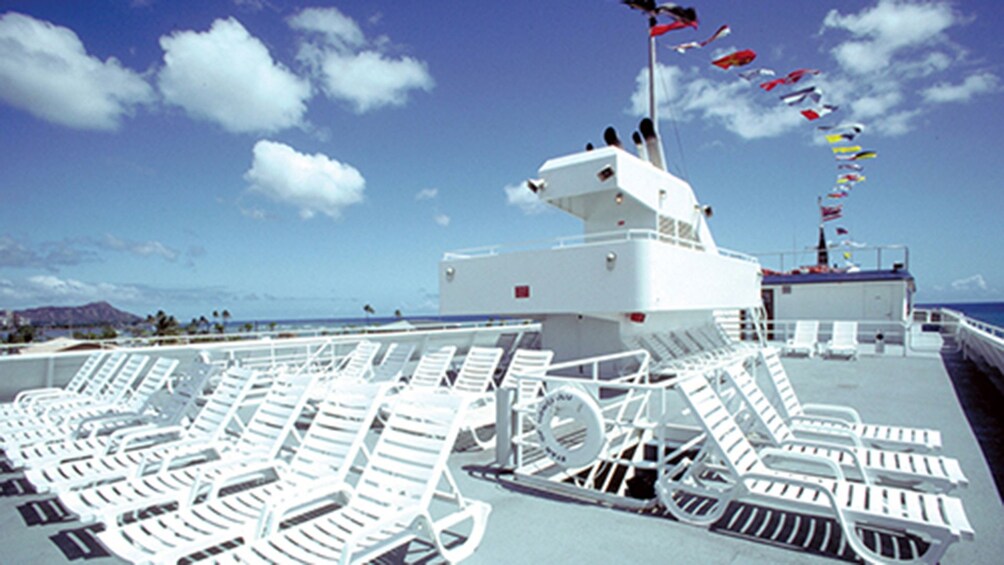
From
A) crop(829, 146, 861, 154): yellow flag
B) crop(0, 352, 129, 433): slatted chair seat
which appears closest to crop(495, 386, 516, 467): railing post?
crop(0, 352, 129, 433): slatted chair seat

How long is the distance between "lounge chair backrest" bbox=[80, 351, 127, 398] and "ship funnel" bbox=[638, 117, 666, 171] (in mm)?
11677

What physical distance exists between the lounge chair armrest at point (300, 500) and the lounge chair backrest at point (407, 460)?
13 cm

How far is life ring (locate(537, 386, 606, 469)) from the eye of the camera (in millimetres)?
4426

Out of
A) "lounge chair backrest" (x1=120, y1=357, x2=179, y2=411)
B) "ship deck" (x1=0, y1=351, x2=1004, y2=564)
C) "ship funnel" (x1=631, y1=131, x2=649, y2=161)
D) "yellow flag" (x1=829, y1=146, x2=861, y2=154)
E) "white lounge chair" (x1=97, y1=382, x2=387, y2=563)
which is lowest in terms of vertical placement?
"ship deck" (x1=0, y1=351, x2=1004, y2=564)

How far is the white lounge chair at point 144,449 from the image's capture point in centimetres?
382

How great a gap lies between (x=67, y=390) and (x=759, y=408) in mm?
8467

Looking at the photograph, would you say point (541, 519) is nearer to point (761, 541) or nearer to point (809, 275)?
point (761, 541)

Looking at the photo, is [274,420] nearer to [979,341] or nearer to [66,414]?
[66,414]

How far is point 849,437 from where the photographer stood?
4902 mm

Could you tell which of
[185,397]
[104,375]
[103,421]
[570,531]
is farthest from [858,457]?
[104,375]

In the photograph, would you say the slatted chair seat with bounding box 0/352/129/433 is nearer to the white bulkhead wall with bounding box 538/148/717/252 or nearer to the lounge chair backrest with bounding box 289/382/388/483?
the lounge chair backrest with bounding box 289/382/388/483

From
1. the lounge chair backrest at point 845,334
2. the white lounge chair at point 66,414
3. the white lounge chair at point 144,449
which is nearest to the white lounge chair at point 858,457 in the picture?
the white lounge chair at point 144,449

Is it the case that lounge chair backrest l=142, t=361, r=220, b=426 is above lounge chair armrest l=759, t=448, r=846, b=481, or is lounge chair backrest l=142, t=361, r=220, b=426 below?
above

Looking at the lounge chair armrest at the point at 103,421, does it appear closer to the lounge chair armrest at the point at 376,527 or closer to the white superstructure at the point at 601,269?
the lounge chair armrest at the point at 376,527
